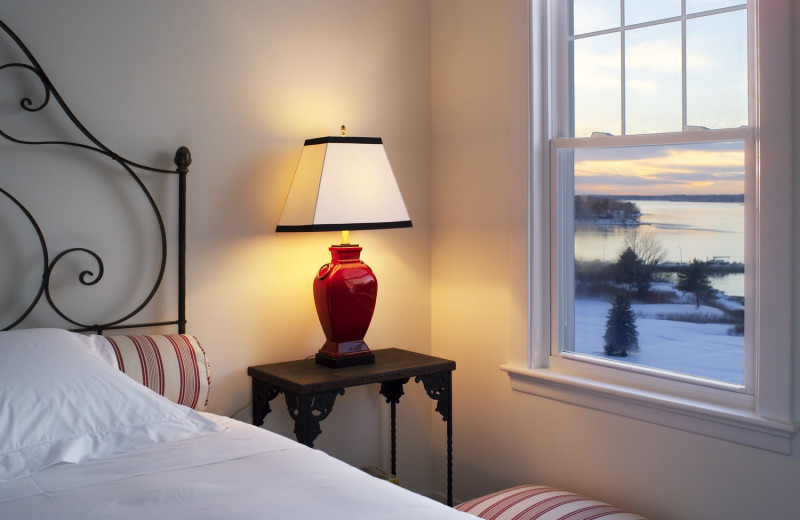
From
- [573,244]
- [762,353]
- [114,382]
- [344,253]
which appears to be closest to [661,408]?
[762,353]

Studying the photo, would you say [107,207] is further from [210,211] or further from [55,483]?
[55,483]

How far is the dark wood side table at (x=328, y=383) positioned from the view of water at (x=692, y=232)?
72 cm

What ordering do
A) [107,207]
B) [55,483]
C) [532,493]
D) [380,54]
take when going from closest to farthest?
[55,483] → [107,207] → [532,493] → [380,54]

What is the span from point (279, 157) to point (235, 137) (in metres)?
0.18

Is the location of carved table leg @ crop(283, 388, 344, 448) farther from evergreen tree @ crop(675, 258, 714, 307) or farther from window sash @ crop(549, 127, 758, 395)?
evergreen tree @ crop(675, 258, 714, 307)

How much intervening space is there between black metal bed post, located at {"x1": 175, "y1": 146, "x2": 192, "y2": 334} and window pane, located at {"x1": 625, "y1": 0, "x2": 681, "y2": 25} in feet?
4.88

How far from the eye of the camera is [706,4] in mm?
2281

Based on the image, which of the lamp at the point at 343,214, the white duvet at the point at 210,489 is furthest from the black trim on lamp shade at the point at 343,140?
the white duvet at the point at 210,489

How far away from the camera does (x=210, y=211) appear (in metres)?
2.56

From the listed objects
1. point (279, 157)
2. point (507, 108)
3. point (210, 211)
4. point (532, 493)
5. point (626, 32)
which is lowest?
point (532, 493)

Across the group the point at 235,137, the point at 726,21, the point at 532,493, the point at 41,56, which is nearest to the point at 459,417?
the point at 532,493

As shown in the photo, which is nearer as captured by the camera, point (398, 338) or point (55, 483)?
point (55, 483)

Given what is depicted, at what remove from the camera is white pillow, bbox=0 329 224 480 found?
160 cm

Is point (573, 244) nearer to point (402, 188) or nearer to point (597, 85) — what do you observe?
point (597, 85)
